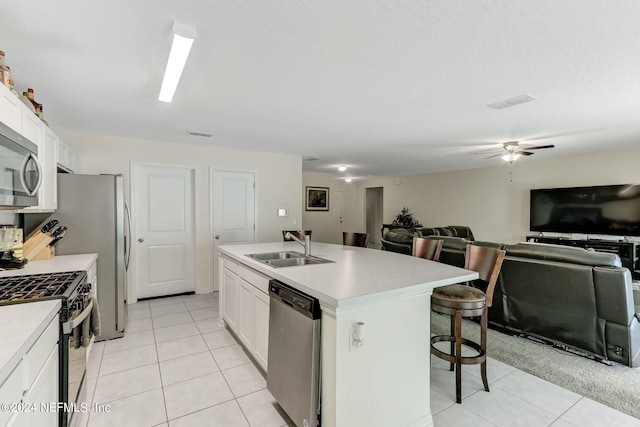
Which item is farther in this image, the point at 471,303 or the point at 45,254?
the point at 45,254

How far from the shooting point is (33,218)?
116 inches

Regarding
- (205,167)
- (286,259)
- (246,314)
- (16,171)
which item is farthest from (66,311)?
(205,167)

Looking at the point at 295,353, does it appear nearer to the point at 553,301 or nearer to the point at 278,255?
the point at 278,255

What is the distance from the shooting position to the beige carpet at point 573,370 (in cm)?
217

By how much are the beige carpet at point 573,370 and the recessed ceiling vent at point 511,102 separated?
7.84 feet

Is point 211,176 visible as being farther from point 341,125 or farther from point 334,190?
point 334,190

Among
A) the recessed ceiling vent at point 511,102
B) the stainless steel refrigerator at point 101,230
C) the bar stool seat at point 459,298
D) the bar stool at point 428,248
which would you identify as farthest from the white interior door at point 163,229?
the recessed ceiling vent at point 511,102

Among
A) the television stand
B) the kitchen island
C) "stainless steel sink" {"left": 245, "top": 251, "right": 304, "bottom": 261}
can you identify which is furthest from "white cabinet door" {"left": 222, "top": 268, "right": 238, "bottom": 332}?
the television stand

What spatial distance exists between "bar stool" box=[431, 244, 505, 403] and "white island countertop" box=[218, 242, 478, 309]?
211 millimetres

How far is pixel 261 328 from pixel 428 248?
1.74 m

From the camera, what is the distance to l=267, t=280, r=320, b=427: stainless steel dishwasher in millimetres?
1619

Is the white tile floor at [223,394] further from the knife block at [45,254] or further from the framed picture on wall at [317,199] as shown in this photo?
the framed picture on wall at [317,199]

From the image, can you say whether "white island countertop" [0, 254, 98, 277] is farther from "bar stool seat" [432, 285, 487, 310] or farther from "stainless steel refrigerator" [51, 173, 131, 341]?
"bar stool seat" [432, 285, 487, 310]

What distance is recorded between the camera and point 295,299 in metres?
1.76
